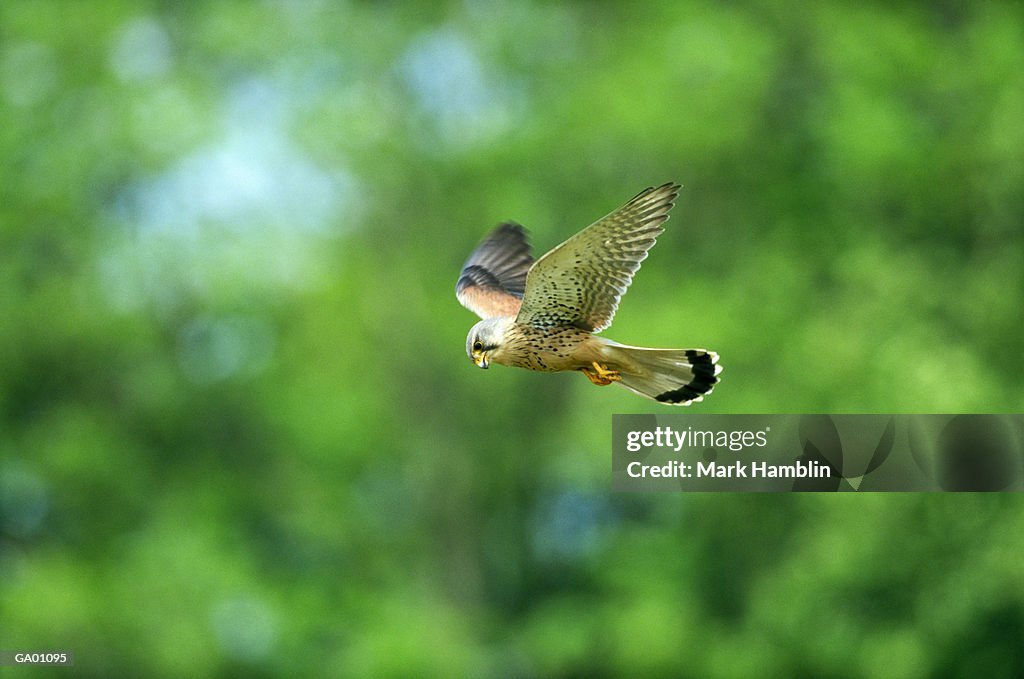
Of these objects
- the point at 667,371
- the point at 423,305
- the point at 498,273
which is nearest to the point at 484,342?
the point at 667,371

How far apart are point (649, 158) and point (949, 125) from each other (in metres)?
3.19

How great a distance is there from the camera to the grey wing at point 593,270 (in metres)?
1.81

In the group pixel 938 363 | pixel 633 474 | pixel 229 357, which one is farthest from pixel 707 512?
pixel 229 357

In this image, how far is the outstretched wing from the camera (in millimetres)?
2432

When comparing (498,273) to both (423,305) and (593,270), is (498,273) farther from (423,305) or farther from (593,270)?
(423,305)

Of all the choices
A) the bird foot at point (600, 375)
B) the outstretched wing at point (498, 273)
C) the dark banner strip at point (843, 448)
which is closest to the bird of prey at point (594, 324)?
the bird foot at point (600, 375)

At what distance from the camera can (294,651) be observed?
14.8 meters

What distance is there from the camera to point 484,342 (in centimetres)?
197

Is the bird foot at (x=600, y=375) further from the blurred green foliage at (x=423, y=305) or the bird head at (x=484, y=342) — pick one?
the blurred green foliage at (x=423, y=305)

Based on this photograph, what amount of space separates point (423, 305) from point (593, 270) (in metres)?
13.9

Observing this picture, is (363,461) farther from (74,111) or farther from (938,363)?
(938,363)

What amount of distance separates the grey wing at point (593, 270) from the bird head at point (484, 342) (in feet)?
0.14

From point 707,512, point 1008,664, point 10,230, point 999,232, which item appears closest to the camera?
point 1008,664

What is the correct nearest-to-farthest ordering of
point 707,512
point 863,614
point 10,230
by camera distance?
point 863,614 < point 707,512 < point 10,230
